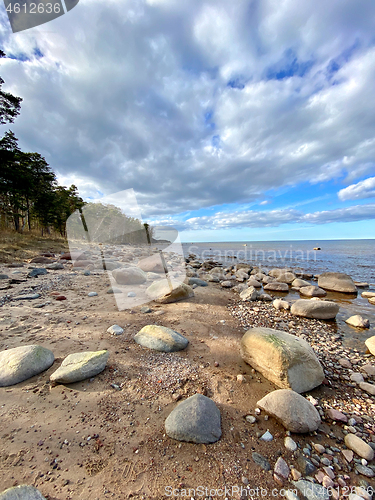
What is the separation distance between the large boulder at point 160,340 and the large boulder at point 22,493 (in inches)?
88.8

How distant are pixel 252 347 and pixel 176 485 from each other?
91.4 inches

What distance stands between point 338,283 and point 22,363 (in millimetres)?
12472

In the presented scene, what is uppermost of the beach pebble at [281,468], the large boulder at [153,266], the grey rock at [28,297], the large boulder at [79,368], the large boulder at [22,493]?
the large boulder at [153,266]

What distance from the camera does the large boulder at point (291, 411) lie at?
2.28 metres

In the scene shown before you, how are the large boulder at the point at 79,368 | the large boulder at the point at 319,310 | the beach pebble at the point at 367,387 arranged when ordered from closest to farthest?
the large boulder at the point at 79,368, the beach pebble at the point at 367,387, the large boulder at the point at 319,310

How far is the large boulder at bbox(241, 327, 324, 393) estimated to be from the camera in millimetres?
3018

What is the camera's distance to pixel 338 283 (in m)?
9.78

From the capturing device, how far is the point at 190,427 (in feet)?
6.86

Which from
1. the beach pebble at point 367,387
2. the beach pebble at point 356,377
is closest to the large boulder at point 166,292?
the beach pebble at point 356,377

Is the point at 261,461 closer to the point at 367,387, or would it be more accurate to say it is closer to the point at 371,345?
the point at 367,387

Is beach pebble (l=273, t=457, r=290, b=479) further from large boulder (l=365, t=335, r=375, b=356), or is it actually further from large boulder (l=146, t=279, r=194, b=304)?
large boulder (l=146, t=279, r=194, b=304)

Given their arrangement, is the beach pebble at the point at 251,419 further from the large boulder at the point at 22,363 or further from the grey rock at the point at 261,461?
the large boulder at the point at 22,363

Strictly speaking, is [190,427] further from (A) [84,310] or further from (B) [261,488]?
(A) [84,310]

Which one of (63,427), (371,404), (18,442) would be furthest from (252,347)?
(18,442)
